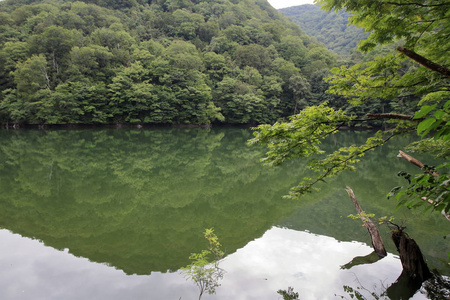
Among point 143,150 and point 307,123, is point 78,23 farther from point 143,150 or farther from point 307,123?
point 307,123

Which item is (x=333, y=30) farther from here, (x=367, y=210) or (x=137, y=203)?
(x=137, y=203)

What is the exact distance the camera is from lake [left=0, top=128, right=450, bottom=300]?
3.78 meters

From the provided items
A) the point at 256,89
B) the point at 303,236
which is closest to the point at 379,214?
the point at 303,236

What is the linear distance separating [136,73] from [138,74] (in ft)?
2.37

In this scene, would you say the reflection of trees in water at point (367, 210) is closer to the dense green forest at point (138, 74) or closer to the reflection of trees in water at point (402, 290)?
the reflection of trees in water at point (402, 290)

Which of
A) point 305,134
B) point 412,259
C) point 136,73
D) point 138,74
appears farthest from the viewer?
point 138,74

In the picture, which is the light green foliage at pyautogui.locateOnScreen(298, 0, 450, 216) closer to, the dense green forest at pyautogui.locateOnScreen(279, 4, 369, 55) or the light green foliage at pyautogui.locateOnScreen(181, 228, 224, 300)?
the light green foliage at pyautogui.locateOnScreen(181, 228, 224, 300)

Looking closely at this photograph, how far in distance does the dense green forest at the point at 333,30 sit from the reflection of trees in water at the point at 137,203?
70633 millimetres

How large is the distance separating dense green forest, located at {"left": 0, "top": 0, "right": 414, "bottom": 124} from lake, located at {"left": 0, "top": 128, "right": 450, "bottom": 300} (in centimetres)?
2016

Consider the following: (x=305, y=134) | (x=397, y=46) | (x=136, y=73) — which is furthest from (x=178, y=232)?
(x=136, y=73)

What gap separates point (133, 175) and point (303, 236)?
22.4ft

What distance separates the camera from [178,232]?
18.2 ft

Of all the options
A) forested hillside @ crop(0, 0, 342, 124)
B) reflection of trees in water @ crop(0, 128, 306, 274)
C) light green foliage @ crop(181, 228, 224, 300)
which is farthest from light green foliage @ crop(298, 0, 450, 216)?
forested hillside @ crop(0, 0, 342, 124)

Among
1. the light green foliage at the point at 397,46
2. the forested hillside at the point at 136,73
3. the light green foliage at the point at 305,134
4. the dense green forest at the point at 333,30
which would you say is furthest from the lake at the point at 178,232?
the dense green forest at the point at 333,30
